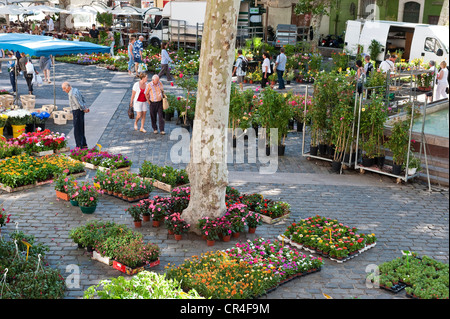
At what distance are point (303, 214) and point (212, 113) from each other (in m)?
2.85

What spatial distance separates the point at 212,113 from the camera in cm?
879

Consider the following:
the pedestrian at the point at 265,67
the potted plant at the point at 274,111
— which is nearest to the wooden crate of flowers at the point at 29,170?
the potted plant at the point at 274,111

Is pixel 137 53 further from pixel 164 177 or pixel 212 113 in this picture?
pixel 212 113

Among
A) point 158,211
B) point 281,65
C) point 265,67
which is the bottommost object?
point 158,211

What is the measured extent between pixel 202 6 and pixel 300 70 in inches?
320

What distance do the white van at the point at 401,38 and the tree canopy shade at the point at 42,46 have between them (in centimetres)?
1402

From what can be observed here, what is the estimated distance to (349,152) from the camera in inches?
511

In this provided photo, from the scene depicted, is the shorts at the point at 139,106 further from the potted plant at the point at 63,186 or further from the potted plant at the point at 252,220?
the potted plant at the point at 252,220

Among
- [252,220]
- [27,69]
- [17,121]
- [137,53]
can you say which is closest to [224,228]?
[252,220]

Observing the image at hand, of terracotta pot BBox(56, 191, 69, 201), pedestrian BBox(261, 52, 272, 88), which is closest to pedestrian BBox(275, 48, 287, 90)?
pedestrian BBox(261, 52, 272, 88)

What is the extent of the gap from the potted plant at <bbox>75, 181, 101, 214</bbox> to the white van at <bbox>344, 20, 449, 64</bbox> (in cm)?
1726

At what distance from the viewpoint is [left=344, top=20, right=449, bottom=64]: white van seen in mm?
24297
